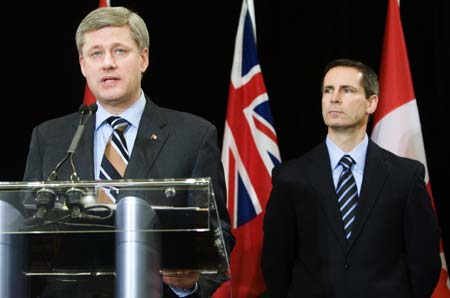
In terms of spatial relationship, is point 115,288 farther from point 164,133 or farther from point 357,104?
point 357,104

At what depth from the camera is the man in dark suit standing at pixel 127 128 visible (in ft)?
8.20

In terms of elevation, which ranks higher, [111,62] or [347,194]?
[111,62]

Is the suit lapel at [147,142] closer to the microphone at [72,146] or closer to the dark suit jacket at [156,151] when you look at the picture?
the dark suit jacket at [156,151]

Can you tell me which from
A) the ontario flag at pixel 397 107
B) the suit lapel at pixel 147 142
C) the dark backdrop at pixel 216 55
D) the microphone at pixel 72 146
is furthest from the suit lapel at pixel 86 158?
the dark backdrop at pixel 216 55

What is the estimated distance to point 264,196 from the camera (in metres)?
4.49

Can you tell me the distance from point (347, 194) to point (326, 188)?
10 cm

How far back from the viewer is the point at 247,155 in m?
4.54

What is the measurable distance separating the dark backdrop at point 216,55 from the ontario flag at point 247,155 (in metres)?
0.29

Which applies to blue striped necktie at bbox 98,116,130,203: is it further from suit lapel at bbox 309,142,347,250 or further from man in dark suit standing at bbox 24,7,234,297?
suit lapel at bbox 309,142,347,250

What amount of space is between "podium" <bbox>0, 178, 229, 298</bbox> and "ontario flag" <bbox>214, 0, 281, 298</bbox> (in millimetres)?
2519

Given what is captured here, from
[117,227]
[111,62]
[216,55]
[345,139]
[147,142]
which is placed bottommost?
[117,227]

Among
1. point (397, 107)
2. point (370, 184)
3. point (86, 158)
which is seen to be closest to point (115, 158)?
point (86, 158)

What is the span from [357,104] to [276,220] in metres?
0.72

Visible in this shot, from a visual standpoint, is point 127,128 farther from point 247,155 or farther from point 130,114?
point 247,155
